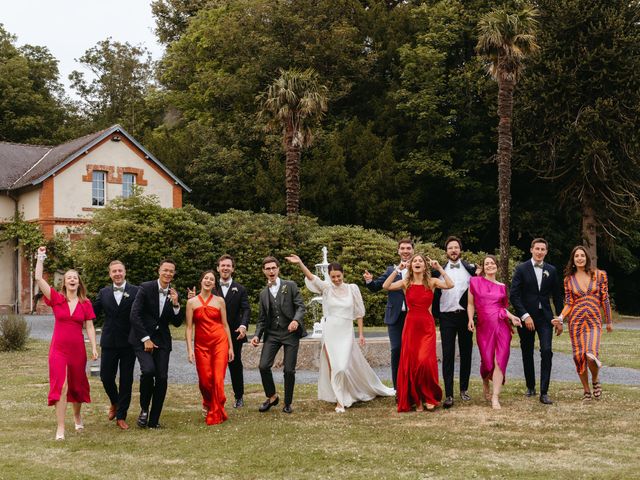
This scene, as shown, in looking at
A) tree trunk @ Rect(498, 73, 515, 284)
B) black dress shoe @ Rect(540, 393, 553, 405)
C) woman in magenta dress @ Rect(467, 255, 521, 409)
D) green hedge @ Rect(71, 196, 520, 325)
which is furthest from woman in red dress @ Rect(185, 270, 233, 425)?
tree trunk @ Rect(498, 73, 515, 284)

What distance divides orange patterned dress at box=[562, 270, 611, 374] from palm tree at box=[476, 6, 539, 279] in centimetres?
1748

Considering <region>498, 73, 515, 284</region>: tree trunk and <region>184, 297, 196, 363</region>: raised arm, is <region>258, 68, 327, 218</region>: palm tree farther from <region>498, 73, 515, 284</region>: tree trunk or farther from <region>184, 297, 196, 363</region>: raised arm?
<region>184, 297, 196, 363</region>: raised arm

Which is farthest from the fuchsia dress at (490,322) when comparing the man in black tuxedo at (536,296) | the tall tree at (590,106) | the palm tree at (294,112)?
the tall tree at (590,106)

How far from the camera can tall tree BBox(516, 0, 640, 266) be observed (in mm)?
32375

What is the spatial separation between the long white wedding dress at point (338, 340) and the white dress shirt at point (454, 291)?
1101 mm

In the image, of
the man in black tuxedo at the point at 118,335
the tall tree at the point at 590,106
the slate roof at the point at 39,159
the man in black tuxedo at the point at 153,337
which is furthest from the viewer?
the slate roof at the point at 39,159

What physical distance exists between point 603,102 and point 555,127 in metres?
2.39

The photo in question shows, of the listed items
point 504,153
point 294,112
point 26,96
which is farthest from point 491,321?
point 26,96

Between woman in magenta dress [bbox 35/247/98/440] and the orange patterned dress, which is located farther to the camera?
the orange patterned dress

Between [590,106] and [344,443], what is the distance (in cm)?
2792

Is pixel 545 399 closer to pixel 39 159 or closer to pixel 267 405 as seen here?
pixel 267 405

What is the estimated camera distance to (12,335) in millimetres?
18922

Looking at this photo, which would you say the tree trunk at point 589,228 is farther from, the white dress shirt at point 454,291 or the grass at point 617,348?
the white dress shirt at point 454,291

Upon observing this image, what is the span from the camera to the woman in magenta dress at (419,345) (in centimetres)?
1002
